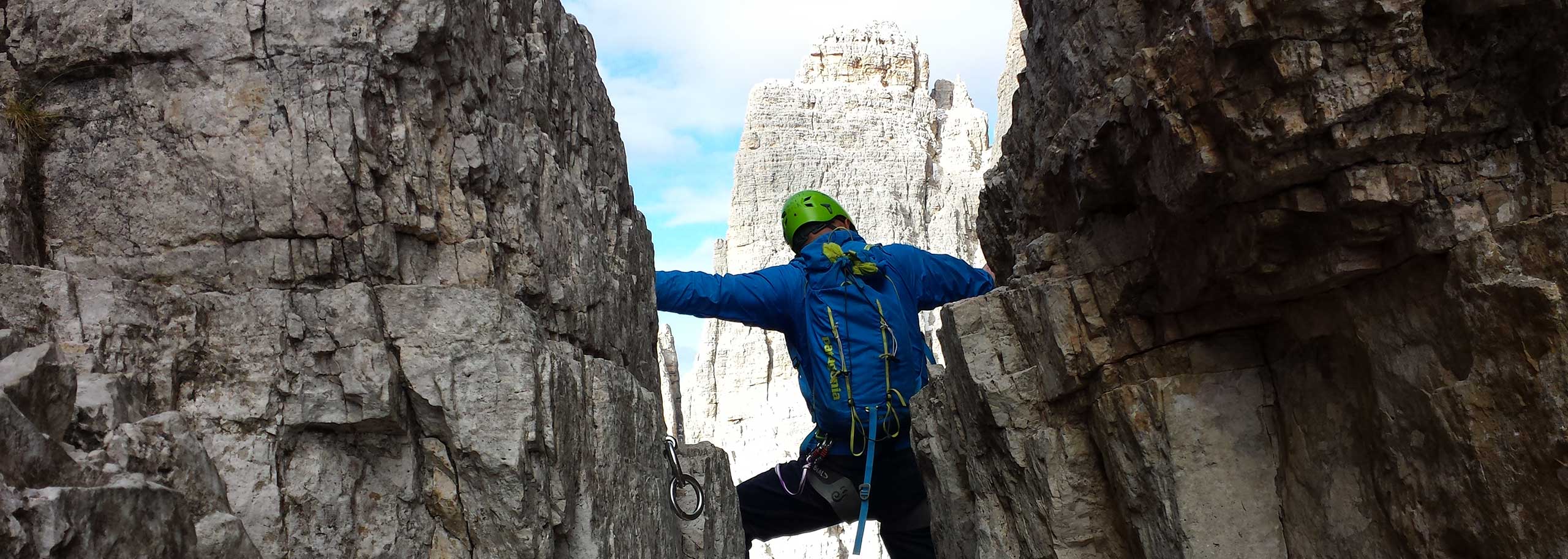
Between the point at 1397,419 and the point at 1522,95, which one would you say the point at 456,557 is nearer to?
the point at 1397,419

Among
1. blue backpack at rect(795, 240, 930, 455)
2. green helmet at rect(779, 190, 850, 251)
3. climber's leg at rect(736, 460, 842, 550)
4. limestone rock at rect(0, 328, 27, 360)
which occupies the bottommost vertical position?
climber's leg at rect(736, 460, 842, 550)

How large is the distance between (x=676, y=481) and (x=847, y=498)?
5.32 feet

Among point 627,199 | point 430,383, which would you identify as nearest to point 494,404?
point 430,383

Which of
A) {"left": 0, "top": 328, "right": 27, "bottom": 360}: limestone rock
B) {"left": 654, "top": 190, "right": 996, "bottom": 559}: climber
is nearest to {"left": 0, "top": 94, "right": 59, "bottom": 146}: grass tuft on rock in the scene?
{"left": 0, "top": 328, "right": 27, "bottom": 360}: limestone rock

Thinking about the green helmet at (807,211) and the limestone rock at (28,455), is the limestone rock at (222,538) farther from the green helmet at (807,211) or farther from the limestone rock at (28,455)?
the green helmet at (807,211)

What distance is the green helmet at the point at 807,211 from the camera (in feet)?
25.7

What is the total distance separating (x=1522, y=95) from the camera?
133 inches

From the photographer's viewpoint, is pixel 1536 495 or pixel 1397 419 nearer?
pixel 1536 495

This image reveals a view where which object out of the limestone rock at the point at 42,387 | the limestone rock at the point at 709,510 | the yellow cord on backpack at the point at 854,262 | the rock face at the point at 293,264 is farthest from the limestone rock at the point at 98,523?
the yellow cord on backpack at the point at 854,262

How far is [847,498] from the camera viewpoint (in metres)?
6.80

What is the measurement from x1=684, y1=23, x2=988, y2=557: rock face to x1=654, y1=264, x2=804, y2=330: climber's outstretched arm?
20.7 m

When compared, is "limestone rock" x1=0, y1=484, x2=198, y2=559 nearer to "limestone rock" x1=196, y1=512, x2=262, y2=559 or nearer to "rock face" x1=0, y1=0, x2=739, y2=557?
"limestone rock" x1=196, y1=512, x2=262, y2=559

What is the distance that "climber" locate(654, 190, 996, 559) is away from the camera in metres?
6.79

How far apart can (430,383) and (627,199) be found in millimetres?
2713
